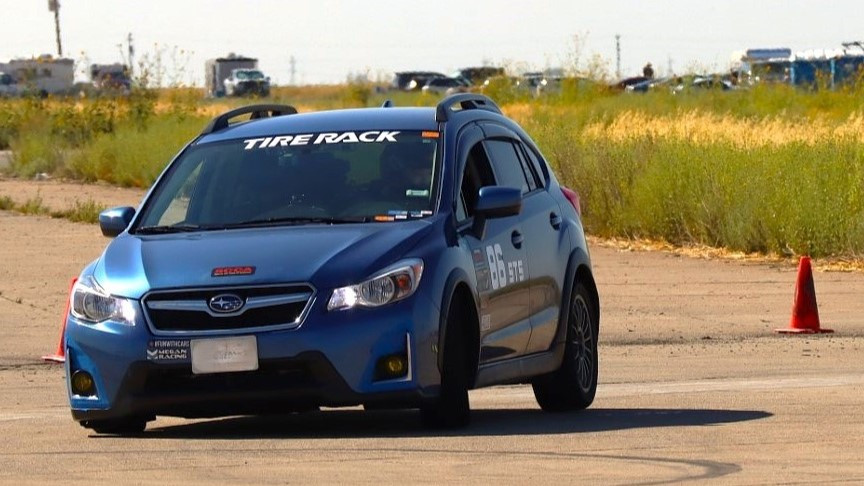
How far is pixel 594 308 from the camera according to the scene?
37.0ft

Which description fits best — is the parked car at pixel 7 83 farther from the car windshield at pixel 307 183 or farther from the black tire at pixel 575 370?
the car windshield at pixel 307 183

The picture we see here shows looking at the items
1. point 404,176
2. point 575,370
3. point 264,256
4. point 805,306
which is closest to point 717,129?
point 805,306

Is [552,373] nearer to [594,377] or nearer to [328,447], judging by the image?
[594,377]

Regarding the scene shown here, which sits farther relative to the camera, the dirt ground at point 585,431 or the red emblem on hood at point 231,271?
the red emblem on hood at point 231,271

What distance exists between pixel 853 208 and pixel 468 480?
16119 mm

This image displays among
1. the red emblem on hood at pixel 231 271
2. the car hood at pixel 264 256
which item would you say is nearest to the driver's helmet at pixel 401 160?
the car hood at pixel 264 256

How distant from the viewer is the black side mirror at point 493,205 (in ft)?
31.1

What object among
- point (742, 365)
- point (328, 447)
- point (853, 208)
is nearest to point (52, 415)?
point (328, 447)

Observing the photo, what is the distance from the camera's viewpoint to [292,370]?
28.3ft

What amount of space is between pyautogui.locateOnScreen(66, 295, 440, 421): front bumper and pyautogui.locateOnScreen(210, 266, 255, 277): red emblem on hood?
278 millimetres

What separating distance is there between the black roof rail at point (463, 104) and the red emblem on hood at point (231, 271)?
1780mm

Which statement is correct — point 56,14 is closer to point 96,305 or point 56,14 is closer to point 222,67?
point 222,67

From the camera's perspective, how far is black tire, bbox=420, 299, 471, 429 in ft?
29.3

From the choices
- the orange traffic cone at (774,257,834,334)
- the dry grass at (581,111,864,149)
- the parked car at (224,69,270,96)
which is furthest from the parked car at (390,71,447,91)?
the orange traffic cone at (774,257,834,334)
